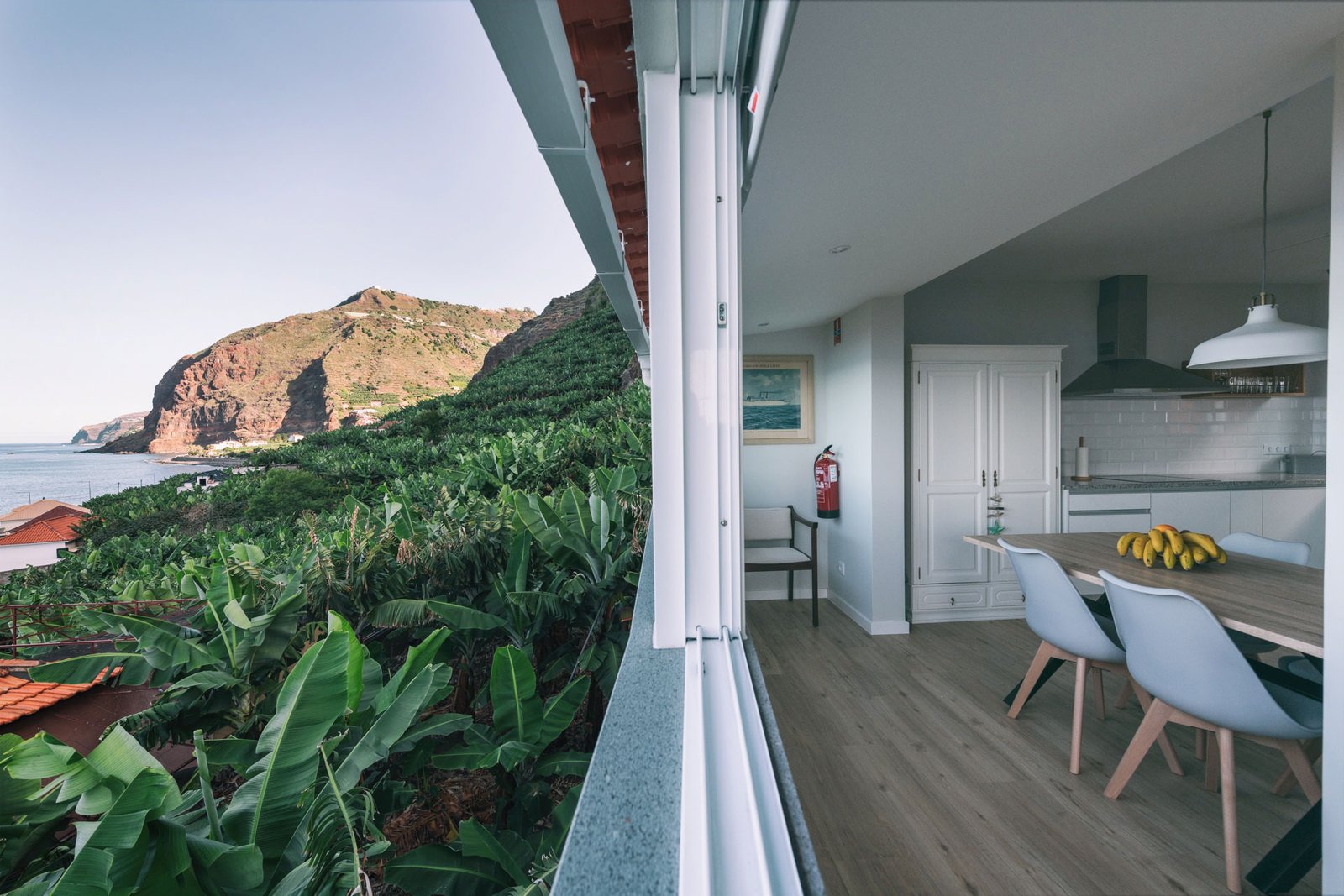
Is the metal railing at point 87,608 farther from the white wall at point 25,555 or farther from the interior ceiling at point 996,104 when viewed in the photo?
the white wall at point 25,555

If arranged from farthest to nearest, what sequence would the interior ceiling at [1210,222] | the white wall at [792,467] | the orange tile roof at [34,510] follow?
the orange tile roof at [34,510] → the white wall at [792,467] → the interior ceiling at [1210,222]

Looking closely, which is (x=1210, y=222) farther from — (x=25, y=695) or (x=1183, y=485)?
(x=25, y=695)

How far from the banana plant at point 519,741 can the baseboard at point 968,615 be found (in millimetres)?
3401

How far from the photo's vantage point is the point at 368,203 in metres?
34.9

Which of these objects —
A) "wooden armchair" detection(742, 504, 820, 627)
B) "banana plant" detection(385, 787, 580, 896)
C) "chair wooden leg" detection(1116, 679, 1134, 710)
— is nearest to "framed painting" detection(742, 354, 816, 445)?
"wooden armchair" detection(742, 504, 820, 627)

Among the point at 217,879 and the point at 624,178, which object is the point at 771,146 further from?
the point at 217,879

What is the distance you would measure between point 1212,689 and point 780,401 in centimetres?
348

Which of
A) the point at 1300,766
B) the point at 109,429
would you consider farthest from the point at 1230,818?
the point at 109,429

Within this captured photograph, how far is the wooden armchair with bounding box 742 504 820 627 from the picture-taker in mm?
4277

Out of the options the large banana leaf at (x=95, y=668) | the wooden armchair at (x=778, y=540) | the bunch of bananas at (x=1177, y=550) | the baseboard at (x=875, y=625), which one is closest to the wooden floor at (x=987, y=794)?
the baseboard at (x=875, y=625)

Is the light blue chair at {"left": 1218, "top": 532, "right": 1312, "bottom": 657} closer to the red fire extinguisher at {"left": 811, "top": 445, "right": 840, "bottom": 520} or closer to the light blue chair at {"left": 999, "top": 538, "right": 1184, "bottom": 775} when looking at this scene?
the light blue chair at {"left": 999, "top": 538, "right": 1184, "bottom": 775}

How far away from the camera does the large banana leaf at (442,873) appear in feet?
3.95

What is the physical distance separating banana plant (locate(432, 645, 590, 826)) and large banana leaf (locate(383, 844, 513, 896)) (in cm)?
19

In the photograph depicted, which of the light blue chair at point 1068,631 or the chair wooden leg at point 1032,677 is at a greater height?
the light blue chair at point 1068,631
